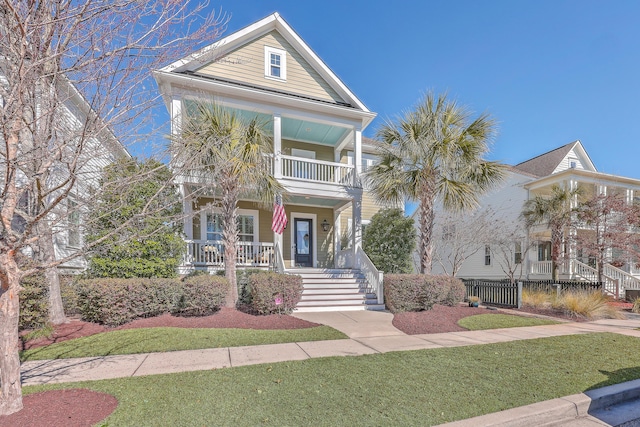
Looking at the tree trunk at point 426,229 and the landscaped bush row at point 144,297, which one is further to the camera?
the tree trunk at point 426,229

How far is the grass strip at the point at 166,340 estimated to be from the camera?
542 cm

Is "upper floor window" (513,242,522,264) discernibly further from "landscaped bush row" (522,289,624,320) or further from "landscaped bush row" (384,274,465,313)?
"landscaped bush row" (384,274,465,313)

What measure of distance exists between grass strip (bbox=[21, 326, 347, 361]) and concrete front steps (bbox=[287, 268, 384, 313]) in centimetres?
258

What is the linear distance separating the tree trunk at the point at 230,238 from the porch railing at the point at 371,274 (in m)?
4.49

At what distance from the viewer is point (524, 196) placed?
1966 cm

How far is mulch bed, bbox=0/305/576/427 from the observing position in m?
3.06

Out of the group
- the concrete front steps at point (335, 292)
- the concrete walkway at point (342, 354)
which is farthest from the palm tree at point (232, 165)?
the concrete walkway at point (342, 354)

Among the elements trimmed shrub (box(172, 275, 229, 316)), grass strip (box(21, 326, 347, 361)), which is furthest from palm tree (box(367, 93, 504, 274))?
trimmed shrub (box(172, 275, 229, 316))

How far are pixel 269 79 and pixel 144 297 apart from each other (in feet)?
30.9

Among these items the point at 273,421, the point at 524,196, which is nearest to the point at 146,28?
the point at 273,421

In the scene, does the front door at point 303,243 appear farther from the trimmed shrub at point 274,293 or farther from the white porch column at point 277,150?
the trimmed shrub at point 274,293

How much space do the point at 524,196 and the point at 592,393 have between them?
18441 millimetres

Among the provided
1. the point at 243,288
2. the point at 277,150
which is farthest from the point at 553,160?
the point at 243,288

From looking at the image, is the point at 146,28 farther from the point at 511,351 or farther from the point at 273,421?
the point at 511,351
